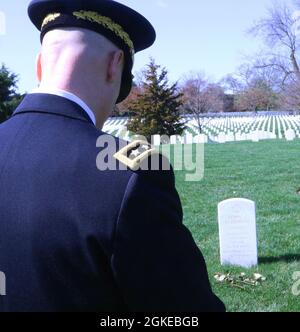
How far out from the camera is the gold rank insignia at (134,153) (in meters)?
1.50

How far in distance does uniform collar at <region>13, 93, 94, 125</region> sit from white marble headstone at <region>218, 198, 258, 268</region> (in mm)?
3987

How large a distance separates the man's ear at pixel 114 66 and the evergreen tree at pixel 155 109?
111 ft

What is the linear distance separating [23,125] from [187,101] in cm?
5027

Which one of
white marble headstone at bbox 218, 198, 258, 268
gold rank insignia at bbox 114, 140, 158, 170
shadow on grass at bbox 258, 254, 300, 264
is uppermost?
gold rank insignia at bbox 114, 140, 158, 170

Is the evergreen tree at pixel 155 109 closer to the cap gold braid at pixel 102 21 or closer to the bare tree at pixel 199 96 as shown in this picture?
the bare tree at pixel 199 96

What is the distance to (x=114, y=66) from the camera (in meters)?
1.65

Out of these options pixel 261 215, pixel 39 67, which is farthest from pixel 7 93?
pixel 39 67

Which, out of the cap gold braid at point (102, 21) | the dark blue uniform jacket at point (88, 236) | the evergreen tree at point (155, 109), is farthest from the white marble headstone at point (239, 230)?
the evergreen tree at point (155, 109)

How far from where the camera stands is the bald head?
1.54 metres

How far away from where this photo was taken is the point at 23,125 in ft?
→ 5.37

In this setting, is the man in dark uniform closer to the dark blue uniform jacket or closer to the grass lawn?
the dark blue uniform jacket

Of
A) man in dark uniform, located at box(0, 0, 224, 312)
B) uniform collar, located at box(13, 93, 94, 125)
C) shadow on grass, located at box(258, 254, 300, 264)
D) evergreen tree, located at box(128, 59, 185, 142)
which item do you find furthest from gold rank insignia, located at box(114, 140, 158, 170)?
evergreen tree, located at box(128, 59, 185, 142)

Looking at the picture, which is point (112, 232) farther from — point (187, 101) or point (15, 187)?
point (187, 101)

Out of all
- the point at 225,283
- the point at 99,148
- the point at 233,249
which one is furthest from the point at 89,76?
the point at 233,249
